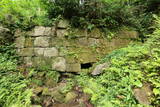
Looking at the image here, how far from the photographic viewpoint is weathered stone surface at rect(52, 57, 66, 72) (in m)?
3.90

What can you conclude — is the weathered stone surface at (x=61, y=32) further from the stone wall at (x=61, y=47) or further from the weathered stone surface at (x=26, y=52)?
the weathered stone surface at (x=26, y=52)

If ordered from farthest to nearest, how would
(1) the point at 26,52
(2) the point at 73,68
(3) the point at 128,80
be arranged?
1. (1) the point at 26,52
2. (2) the point at 73,68
3. (3) the point at 128,80

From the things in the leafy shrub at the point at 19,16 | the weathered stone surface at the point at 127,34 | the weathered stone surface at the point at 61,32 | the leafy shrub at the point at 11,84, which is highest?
the leafy shrub at the point at 19,16

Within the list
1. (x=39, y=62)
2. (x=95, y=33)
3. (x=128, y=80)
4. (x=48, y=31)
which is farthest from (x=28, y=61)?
(x=128, y=80)

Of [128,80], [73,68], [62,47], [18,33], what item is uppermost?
[18,33]

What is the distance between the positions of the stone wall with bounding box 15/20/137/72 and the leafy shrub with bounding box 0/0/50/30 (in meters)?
0.30

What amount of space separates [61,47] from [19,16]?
226cm

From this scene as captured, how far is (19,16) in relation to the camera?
4.65m

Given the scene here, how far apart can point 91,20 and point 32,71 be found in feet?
8.93

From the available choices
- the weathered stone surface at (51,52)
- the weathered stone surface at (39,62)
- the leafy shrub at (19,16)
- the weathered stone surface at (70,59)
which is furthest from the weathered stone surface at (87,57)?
the leafy shrub at (19,16)

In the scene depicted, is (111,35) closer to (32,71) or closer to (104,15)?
(104,15)

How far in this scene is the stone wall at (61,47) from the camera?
3.99 m

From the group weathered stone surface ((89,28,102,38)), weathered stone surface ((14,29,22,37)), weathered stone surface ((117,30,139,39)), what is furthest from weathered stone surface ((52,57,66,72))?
weathered stone surface ((117,30,139,39))

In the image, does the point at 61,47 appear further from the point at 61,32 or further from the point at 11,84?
the point at 11,84
